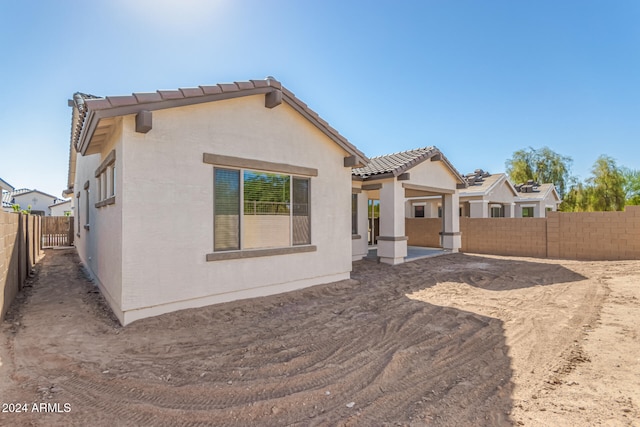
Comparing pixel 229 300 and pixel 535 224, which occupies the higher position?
pixel 535 224

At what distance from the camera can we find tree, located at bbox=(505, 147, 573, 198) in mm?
38812

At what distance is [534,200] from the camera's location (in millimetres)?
27703

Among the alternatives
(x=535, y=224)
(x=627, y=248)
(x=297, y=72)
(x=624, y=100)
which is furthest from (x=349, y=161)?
(x=624, y=100)

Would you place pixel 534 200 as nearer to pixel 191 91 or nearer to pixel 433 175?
pixel 433 175

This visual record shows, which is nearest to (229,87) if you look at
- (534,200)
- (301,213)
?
(301,213)

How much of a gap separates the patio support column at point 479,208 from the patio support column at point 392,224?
13.5 metres

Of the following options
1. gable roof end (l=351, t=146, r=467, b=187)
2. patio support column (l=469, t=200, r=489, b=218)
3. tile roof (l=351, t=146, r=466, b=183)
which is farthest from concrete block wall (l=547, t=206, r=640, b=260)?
patio support column (l=469, t=200, r=489, b=218)

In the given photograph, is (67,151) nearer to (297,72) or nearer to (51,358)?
(297,72)

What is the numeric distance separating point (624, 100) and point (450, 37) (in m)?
20.3

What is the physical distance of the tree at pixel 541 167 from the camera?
1528 inches

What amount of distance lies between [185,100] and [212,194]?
72.2 inches

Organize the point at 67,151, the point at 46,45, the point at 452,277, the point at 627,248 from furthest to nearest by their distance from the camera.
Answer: the point at 67,151, the point at 627,248, the point at 452,277, the point at 46,45

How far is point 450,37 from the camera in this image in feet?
42.5

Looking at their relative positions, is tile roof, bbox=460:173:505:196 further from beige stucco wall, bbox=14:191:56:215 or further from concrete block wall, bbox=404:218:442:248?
beige stucco wall, bbox=14:191:56:215
